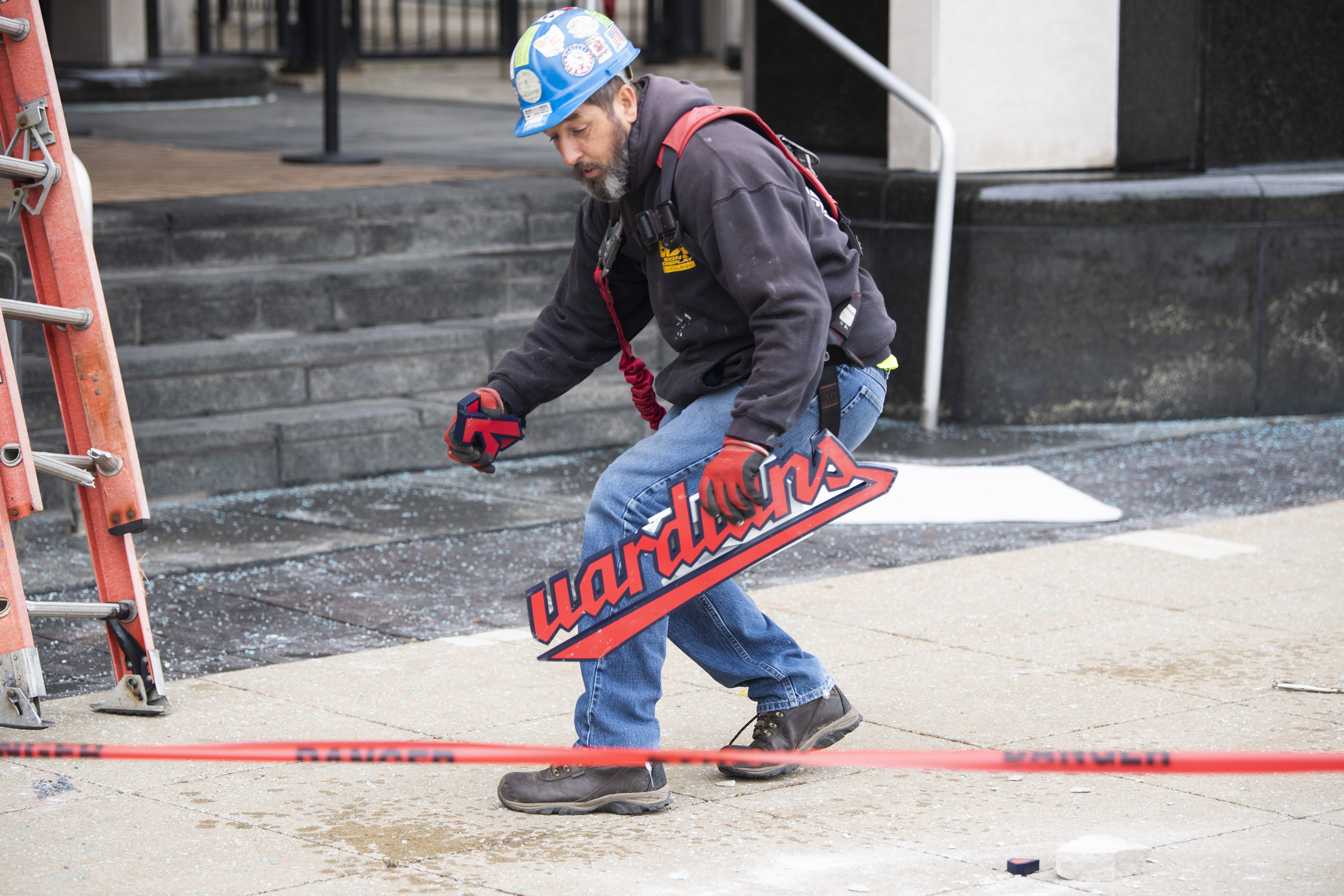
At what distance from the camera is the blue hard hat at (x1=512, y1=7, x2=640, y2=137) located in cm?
381

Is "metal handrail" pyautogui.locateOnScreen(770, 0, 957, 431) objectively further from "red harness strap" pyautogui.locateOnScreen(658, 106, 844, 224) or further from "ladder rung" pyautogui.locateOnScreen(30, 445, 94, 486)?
"ladder rung" pyautogui.locateOnScreen(30, 445, 94, 486)

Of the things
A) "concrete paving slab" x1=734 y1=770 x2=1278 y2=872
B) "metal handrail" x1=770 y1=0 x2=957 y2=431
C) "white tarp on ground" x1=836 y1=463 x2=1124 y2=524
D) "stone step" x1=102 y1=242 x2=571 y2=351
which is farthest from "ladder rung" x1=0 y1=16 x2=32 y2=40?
"metal handrail" x1=770 y1=0 x2=957 y2=431

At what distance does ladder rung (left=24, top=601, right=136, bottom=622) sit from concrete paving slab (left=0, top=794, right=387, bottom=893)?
2.29 feet

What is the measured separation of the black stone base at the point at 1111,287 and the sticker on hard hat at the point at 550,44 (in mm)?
5024

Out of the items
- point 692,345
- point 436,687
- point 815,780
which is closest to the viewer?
point 692,345

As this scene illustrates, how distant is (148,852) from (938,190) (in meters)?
5.58

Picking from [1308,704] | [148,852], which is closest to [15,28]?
[148,852]

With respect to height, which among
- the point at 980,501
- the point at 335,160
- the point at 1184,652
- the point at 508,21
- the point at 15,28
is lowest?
the point at 980,501

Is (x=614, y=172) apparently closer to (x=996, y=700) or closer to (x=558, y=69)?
(x=558, y=69)

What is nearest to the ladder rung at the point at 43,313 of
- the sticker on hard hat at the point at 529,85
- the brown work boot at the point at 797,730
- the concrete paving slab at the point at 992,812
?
the sticker on hard hat at the point at 529,85

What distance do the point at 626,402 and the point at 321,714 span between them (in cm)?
374

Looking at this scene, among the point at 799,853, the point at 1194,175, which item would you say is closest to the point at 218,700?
the point at 799,853

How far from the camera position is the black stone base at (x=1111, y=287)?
8633 mm

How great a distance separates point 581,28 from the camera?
3844 millimetres
